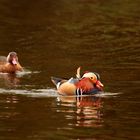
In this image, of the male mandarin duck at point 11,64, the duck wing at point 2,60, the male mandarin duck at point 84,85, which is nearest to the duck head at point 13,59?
the male mandarin duck at point 11,64

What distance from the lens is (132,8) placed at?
42188 mm

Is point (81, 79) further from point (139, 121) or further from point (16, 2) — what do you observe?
point (16, 2)

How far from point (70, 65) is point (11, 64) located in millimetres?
1823

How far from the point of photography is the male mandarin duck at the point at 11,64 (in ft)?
81.9

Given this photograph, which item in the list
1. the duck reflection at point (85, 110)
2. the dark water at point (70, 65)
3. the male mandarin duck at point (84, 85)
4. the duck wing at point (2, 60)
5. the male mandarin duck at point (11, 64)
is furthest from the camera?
the duck wing at point (2, 60)

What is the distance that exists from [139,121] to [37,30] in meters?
18.3

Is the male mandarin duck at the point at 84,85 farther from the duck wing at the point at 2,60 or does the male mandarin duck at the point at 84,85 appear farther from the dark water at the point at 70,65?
the duck wing at the point at 2,60

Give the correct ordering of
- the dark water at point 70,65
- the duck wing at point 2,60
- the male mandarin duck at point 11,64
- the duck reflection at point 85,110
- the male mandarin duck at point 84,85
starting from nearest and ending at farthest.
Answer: the dark water at point 70,65, the duck reflection at point 85,110, the male mandarin duck at point 84,85, the male mandarin duck at point 11,64, the duck wing at point 2,60

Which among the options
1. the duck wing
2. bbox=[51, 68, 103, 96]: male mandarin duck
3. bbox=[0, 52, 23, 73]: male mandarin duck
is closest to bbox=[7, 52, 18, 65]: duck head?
bbox=[0, 52, 23, 73]: male mandarin duck

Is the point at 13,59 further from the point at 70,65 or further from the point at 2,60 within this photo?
the point at 70,65

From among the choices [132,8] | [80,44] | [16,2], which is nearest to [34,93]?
[80,44]

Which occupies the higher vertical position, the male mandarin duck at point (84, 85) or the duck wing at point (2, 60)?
the duck wing at point (2, 60)

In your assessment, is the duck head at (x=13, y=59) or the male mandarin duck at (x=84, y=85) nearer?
the male mandarin duck at (x=84, y=85)

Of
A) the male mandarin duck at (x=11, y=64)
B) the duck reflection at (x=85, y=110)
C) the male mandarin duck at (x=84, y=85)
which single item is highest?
the male mandarin duck at (x=11, y=64)
